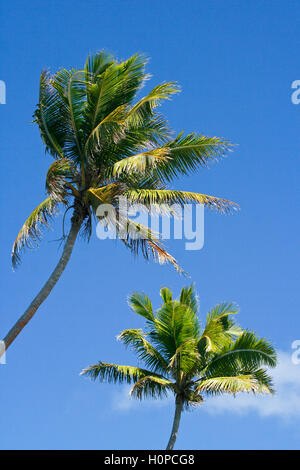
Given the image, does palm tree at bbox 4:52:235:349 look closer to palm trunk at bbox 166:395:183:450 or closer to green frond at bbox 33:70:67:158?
green frond at bbox 33:70:67:158

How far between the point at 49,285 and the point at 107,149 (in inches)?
140

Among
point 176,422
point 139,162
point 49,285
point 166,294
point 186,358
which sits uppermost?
point 139,162

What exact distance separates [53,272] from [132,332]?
4516mm

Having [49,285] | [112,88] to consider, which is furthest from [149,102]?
[49,285]

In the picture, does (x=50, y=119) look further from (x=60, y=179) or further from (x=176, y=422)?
(x=176, y=422)

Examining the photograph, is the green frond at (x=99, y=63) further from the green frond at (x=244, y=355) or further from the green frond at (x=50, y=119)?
the green frond at (x=244, y=355)

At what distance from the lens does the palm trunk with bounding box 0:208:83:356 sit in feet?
44.2

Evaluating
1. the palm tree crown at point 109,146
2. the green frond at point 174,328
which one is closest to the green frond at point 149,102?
the palm tree crown at point 109,146

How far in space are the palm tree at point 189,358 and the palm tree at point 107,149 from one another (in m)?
3.89

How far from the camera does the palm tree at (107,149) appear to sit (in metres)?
14.7

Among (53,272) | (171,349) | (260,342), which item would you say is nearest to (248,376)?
(260,342)

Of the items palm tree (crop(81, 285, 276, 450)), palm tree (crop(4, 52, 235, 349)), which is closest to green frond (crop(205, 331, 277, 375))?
palm tree (crop(81, 285, 276, 450))

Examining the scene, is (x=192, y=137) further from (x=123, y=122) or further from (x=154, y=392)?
(x=154, y=392)

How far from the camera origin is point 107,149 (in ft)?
51.4
